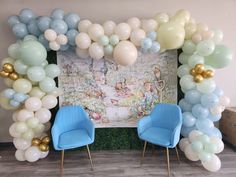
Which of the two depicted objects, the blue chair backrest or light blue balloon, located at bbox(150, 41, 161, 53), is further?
the blue chair backrest

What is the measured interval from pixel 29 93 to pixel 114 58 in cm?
108

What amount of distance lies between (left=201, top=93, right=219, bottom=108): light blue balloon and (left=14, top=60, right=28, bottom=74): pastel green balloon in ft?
6.73

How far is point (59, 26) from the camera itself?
8.05 ft

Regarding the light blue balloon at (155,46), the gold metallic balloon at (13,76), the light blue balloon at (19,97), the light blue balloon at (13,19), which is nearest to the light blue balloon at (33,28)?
the light blue balloon at (13,19)

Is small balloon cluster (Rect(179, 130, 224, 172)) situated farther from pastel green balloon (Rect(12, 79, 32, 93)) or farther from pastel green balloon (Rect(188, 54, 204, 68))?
pastel green balloon (Rect(12, 79, 32, 93))

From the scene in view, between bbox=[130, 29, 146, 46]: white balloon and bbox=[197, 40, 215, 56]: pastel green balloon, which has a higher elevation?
bbox=[130, 29, 146, 46]: white balloon

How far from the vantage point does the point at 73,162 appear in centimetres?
281

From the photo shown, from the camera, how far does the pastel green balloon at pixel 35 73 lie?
2.41 m

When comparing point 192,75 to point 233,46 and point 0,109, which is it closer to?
point 233,46

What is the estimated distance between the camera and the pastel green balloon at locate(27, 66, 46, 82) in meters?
2.41

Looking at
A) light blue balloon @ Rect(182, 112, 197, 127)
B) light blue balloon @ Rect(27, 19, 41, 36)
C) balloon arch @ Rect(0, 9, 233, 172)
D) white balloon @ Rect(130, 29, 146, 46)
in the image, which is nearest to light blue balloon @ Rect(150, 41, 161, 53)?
balloon arch @ Rect(0, 9, 233, 172)

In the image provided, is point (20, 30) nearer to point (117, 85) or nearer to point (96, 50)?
point (96, 50)

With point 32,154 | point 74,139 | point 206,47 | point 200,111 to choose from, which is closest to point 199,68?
point 206,47

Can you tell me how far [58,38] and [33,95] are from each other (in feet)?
2.37
